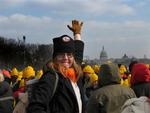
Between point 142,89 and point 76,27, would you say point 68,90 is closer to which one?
point 76,27

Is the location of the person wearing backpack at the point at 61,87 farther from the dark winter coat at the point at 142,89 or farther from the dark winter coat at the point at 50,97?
the dark winter coat at the point at 142,89

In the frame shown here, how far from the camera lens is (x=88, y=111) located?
17.8ft

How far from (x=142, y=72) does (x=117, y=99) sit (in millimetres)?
1774

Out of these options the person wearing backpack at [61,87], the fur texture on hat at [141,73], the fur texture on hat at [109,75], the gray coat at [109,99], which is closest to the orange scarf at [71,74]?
the person wearing backpack at [61,87]

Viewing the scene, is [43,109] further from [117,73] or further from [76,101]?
[117,73]

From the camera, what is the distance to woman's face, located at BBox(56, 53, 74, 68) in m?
4.87

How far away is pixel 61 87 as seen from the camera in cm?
471

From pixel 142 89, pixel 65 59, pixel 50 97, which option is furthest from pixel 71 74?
pixel 142 89

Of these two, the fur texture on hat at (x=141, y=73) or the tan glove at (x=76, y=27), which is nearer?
the tan glove at (x=76, y=27)

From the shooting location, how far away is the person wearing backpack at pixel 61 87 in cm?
453

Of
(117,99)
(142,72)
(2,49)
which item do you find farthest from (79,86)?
(2,49)

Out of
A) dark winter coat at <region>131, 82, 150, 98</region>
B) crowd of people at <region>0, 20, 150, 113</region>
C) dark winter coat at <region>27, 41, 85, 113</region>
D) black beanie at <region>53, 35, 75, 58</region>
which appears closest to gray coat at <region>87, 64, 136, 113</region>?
crowd of people at <region>0, 20, 150, 113</region>

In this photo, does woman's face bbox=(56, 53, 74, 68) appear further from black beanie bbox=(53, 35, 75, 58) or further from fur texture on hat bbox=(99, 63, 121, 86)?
fur texture on hat bbox=(99, 63, 121, 86)

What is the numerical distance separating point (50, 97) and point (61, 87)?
18 centimetres
